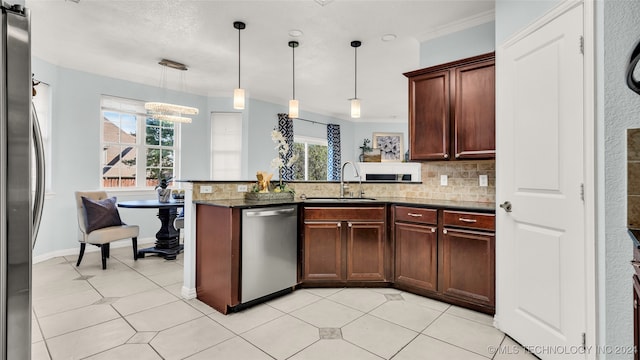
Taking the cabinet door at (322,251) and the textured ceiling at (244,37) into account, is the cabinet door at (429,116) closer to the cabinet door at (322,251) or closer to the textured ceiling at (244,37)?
the textured ceiling at (244,37)

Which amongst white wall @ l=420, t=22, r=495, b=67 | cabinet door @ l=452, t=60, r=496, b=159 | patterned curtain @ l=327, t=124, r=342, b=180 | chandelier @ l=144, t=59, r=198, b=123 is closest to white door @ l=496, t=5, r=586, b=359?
cabinet door @ l=452, t=60, r=496, b=159

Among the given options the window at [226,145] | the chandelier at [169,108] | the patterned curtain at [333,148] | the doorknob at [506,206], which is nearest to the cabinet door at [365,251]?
the doorknob at [506,206]

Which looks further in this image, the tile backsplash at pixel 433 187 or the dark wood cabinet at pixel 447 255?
the tile backsplash at pixel 433 187

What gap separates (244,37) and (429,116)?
226 centimetres

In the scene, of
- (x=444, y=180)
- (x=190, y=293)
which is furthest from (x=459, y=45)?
(x=190, y=293)

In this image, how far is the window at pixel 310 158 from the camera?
7785mm

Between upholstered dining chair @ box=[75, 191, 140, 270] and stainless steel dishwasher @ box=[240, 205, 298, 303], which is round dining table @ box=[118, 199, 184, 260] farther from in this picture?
stainless steel dishwasher @ box=[240, 205, 298, 303]

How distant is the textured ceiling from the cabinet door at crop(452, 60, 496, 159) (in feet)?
2.23

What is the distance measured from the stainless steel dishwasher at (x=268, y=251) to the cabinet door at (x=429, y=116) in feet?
4.56

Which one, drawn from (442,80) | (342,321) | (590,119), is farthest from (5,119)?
(442,80)

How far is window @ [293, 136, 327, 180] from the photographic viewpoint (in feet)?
25.5

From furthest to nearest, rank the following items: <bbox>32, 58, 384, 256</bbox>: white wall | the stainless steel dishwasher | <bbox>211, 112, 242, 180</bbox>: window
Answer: <bbox>211, 112, 242, 180</bbox>: window, <bbox>32, 58, 384, 256</bbox>: white wall, the stainless steel dishwasher

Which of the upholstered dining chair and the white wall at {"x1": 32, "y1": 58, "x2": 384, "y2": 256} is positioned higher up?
the white wall at {"x1": 32, "y1": 58, "x2": 384, "y2": 256}

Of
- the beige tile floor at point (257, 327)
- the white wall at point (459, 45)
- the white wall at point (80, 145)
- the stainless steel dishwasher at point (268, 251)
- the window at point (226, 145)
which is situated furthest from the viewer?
the window at point (226, 145)
